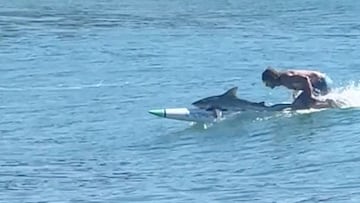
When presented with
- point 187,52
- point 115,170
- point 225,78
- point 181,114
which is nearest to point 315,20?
point 187,52

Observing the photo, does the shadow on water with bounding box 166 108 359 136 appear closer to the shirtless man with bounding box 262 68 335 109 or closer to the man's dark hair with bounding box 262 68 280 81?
the shirtless man with bounding box 262 68 335 109

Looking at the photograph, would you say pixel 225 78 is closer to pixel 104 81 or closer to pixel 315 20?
pixel 104 81

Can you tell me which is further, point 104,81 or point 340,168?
point 104,81

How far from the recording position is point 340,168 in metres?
23.1

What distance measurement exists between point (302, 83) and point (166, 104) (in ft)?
18.2

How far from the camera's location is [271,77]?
26.2 meters

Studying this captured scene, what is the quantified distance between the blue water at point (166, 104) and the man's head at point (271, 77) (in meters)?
0.90

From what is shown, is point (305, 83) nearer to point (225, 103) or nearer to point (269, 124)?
point (269, 124)

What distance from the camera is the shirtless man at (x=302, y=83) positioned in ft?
86.3

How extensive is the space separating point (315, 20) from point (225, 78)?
1528cm

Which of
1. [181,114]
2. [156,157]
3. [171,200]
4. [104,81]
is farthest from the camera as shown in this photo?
[104,81]

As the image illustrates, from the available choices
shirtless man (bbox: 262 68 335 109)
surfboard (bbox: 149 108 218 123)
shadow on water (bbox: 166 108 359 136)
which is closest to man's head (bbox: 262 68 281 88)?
shirtless man (bbox: 262 68 335 109)

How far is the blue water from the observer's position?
2225 cm

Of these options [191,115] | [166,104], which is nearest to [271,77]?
[191,115]
